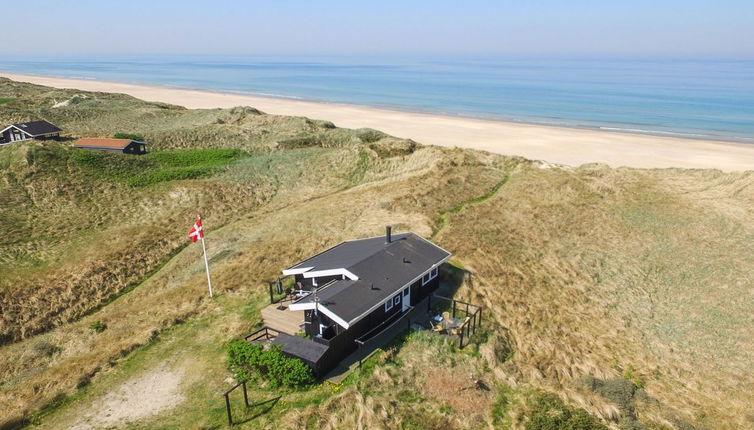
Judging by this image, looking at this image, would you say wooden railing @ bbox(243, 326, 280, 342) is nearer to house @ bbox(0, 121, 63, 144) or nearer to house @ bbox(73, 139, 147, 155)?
house @ bbox(73, 139, 147, 155)

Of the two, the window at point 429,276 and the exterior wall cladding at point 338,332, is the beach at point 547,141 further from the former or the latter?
the exterior wall cladding at point 338,332

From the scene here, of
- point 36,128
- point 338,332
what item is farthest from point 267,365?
point 36,128

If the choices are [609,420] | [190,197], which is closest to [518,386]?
[609,420]

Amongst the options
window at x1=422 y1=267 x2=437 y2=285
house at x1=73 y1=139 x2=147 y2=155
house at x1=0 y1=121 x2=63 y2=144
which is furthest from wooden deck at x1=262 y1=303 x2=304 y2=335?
house at x1=0 y1=121 x2=63 y2=144

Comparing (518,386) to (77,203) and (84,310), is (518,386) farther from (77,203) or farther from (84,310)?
(77,203)

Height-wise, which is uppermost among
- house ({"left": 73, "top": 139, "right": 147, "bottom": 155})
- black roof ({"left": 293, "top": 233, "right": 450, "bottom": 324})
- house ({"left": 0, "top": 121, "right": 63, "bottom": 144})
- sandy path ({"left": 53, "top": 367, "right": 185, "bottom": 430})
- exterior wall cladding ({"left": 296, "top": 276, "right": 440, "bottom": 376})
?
house ({"left": 0, "top": 121, "right": 63, "bottom": 144})

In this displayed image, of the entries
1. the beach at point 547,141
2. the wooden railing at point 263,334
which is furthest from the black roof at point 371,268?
the beach at point 547,141
